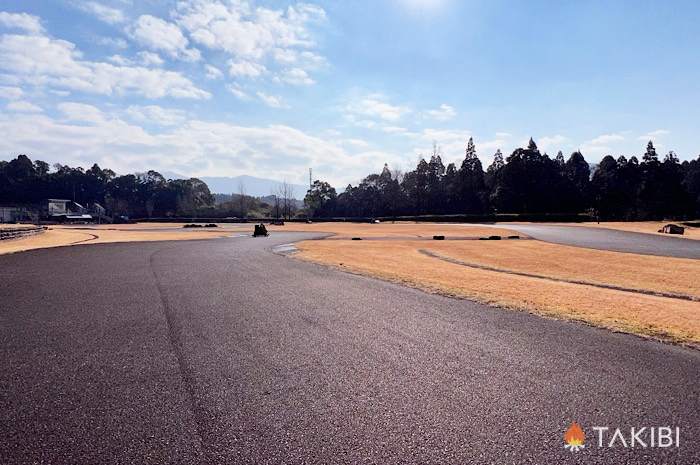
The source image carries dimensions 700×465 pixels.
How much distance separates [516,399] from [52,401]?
4.34 meters

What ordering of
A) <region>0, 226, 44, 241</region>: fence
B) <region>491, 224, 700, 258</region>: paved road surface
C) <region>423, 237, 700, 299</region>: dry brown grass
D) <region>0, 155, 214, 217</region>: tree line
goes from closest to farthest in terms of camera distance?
<region>423, 237, 700, 299</region>: dry brown grass < <region>491, 224, 700, 258</region>: paved road surface < <region>0, 226, 44, 241</region>: fence < <region>0, 155, 214, 217</region>: tree line

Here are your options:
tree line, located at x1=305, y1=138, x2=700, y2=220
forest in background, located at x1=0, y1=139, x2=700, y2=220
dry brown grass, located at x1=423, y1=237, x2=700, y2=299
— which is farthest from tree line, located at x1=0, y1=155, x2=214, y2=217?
dry brown grass, located at x1=423, y1=237, x2=700, y2=299

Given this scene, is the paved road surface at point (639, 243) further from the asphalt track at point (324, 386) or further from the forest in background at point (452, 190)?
the forest in background at point (452, 190)

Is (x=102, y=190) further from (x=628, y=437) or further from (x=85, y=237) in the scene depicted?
(x=628, y=437)

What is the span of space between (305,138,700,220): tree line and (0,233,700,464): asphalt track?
8689 centimetres

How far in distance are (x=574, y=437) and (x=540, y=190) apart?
9348 centimetres

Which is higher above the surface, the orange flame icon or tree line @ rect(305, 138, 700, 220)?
tree line @ rect(305, 138, 700, 220)

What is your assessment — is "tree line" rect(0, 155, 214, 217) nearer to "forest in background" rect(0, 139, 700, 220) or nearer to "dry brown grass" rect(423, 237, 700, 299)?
"forest in background" rect(0, 139, 700, 220)

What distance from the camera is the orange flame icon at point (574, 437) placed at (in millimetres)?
3093

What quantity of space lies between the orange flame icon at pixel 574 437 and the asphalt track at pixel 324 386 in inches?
1.9

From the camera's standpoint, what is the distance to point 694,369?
4566mm

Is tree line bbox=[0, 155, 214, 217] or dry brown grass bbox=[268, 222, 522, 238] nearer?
dry brown grass bbox=[268, 222, 522, 238]

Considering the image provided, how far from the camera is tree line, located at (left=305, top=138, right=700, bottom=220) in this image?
270 ft

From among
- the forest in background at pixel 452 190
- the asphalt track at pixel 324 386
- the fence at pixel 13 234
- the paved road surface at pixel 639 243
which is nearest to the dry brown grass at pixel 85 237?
the fence at pixel 13 234
